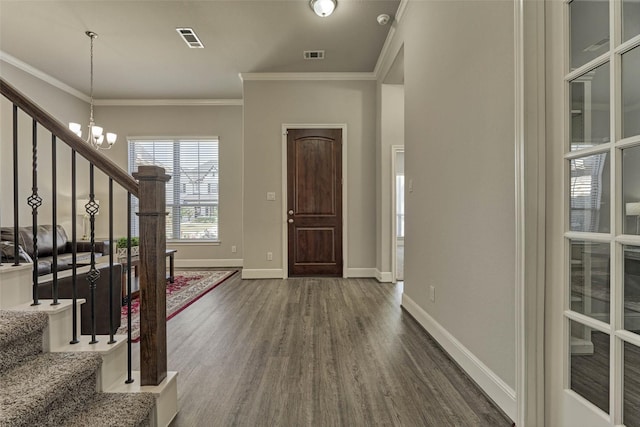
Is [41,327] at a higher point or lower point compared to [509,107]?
A: lower

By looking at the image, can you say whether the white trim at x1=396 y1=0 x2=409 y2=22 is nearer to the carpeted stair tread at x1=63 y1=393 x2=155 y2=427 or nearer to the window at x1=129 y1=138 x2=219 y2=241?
the carpeted stair tread at x1=63 y1=393 x2=155 y2=427

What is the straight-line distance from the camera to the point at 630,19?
1.05m

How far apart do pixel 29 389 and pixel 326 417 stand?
117cm

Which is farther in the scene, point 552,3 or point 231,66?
point 231,66

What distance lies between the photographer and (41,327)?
1.35 m

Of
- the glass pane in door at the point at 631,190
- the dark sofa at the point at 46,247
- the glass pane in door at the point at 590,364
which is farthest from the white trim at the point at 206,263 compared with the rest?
the glass pane in door at the point at 631,190

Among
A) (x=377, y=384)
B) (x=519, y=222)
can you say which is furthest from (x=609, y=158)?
(x=377, y=384)

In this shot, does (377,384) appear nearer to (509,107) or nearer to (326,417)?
(326,417)

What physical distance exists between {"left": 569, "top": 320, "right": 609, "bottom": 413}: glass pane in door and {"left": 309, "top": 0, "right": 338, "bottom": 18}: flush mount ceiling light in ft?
10.6

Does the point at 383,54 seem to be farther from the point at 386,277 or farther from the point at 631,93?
the point at 631,93

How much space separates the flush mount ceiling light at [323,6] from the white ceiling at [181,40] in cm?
8

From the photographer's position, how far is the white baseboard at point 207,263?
5.98 metres

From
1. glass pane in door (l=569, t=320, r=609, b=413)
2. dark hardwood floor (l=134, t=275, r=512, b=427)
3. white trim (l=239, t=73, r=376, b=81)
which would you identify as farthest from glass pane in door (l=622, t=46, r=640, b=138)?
white trim (l=239, t=73, r=376, b=81)

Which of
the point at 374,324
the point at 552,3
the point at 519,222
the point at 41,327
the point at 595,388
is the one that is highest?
the point at 552,3
